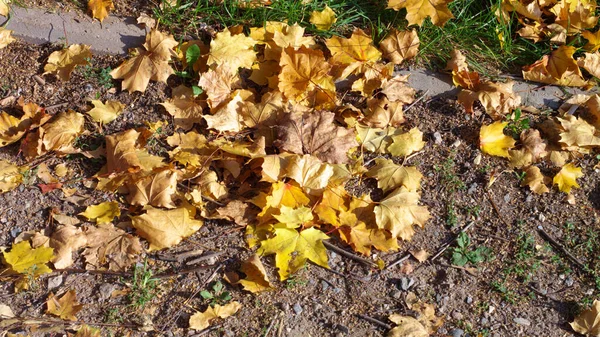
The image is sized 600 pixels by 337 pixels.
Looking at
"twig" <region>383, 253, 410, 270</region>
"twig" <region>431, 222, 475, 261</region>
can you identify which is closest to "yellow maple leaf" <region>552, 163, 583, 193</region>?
"twig" <region>431, 222, 475, 261</region>

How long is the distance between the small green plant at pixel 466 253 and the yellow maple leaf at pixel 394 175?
1.04 feet

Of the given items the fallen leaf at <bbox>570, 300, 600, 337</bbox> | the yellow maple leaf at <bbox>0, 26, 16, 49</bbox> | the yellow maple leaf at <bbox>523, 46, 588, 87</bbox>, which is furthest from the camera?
the yellow maple leaf at <bbox>523, 46, 588, 87</bbox>

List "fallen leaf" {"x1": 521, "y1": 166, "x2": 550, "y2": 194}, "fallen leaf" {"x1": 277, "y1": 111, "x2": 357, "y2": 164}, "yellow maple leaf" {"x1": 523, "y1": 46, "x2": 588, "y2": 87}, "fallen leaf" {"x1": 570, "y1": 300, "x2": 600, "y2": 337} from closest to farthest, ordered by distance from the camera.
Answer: "fallen leaf" {"x1": 570, "y1": 300, "x2": 600, "y2": 337} < "fallen leaf" {"x1": 277, "y1": 111, "x2": 357, "y2": 164} < "fallen leaf" {"x1": 521, "y1": 166, "x2": 550, "y2": 194} < "yellow maple leaf" {"x1": 523, "y1": 46, "x2": 588, "y2": 87}

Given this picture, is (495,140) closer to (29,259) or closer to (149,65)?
(149,65)

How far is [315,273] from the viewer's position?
2.84 metres

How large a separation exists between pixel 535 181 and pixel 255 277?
1.42 meters

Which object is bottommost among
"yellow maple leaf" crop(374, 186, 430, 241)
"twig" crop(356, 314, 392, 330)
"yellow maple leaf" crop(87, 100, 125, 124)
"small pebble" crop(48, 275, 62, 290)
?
"twig" crop(356, 314, 392, 330)

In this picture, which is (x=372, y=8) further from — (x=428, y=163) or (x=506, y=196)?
(x=506, y=196)

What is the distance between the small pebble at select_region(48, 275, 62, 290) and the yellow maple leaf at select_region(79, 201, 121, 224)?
0.95 feet

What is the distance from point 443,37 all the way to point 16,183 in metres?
2.29

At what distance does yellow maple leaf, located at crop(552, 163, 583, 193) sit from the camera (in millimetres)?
3141

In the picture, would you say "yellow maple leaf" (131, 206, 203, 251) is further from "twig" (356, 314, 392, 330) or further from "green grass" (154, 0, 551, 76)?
"green grass" (154, 0, 551, 76)

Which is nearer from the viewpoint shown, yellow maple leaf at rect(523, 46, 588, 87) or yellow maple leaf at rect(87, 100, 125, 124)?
yellow maple leaf at rect(87, 100, 125, 124)

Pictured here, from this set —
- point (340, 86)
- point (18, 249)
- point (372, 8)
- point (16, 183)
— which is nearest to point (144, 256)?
point (18, 249)
